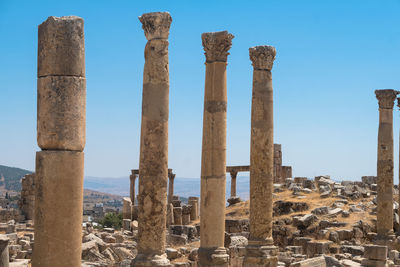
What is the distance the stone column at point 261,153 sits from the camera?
58.3ft

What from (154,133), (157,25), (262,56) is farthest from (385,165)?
(157,25)

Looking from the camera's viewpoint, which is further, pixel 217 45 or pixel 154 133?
pixel 217 45

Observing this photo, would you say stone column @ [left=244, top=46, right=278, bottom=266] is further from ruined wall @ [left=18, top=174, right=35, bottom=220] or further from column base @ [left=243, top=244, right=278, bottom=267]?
ruined wall @ [left=18, top=174, right=35, bottom=220]

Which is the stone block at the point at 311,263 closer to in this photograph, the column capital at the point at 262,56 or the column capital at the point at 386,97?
the column capital at the point at 262,56

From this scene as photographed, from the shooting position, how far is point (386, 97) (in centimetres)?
2709

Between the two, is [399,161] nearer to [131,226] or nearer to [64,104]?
[131,226]

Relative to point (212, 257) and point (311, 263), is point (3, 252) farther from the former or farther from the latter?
point (311, 263)

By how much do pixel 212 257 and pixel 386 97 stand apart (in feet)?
47.5

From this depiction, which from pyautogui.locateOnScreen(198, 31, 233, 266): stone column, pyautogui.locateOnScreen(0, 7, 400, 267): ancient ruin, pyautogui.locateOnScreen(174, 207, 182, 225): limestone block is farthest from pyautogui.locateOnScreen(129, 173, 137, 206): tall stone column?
pyautogui.locateOnScreen(198, 31, 233, 266): stone column

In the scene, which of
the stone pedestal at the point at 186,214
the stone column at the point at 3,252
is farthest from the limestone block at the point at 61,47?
the stone pedestal at the point at 186,214

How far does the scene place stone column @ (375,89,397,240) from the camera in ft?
89.1

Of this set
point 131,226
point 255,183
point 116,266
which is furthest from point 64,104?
point 131,226

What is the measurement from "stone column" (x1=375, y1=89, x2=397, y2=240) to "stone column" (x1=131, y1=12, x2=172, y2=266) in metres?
16.5

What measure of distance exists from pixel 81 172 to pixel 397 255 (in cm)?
1702
